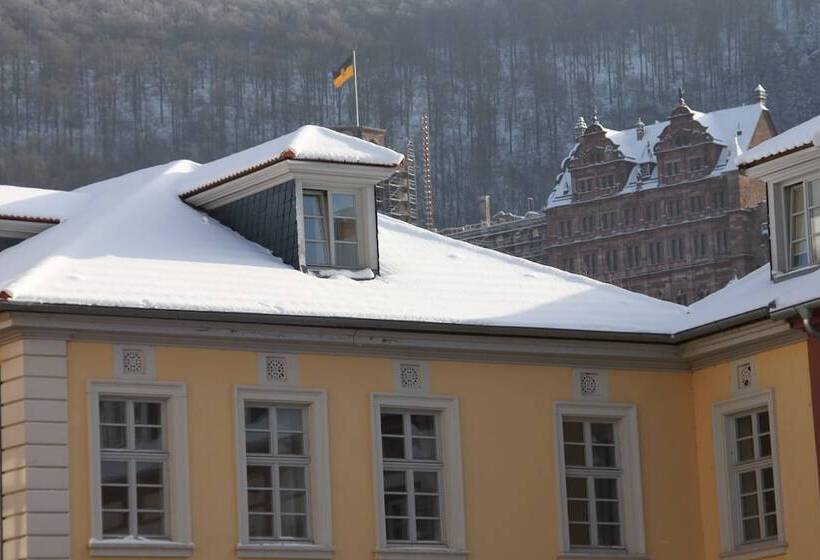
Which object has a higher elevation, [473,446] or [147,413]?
[147,413]

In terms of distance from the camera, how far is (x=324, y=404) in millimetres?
24062

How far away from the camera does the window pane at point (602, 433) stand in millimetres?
26125

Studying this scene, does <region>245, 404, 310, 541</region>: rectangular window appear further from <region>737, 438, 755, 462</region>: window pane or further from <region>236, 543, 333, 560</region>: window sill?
<region>737, 438, 755, 462</region>: window pane

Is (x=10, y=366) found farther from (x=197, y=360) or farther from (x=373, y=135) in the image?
(x=373, y=135)

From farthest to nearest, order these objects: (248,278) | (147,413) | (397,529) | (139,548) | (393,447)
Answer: (393,447) < (397,529) < (248,278) < (147,413) < (139,548)

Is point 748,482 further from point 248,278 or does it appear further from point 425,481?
point 248,278

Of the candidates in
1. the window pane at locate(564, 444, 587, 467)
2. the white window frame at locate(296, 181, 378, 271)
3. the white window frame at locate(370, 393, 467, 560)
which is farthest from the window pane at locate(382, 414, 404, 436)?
the window pane at locate(564, 444, 587, 467)

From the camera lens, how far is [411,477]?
81.0 ft

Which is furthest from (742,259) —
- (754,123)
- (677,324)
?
(677,324)

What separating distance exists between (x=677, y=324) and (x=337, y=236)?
A: 4356 millimetres

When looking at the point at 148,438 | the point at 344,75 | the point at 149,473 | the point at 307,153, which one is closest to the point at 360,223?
the point at 307,153

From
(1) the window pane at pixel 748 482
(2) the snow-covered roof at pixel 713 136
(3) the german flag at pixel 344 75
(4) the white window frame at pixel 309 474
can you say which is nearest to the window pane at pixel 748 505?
(1) the window pane at pixel 748 482

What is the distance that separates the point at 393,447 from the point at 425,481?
56cm

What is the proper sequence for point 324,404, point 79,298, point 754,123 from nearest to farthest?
point 79,298, point 324,404, point 754,123
